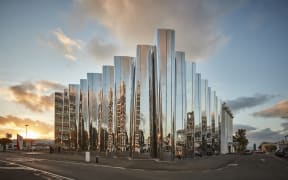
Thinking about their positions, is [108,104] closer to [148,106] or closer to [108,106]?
[108,106]

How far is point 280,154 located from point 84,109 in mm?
35930

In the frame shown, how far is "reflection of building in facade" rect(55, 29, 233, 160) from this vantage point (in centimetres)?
4194

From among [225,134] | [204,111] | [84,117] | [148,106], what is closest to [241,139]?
[225,134]

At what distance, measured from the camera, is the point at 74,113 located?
77.9 m

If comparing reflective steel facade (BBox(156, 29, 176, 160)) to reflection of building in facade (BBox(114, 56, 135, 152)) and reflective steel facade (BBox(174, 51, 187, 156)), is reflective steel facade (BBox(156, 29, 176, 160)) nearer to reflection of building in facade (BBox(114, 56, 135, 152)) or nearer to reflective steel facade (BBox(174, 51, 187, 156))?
reflective steel facade (BBox(174, 51, 187, 156))

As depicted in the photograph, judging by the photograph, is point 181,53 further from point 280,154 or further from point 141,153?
point 280,154

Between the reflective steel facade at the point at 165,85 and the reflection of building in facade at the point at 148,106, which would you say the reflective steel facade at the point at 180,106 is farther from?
the reflective steel facade at the point at 165,85

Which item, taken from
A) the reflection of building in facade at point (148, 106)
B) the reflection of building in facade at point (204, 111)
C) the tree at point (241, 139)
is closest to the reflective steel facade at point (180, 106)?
the reflection of building in facade at point (148, 106)

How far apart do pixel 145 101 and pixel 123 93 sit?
6943mm

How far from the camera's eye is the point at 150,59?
43781mm

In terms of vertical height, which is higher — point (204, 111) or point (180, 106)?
point (180, 106)

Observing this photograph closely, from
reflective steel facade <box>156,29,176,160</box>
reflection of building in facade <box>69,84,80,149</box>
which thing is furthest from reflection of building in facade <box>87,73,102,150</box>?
reflective steel facade <box>156,29,176,160</box>

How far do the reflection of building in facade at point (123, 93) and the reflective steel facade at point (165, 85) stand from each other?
23.8 ft

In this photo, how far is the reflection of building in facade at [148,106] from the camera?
138ft
